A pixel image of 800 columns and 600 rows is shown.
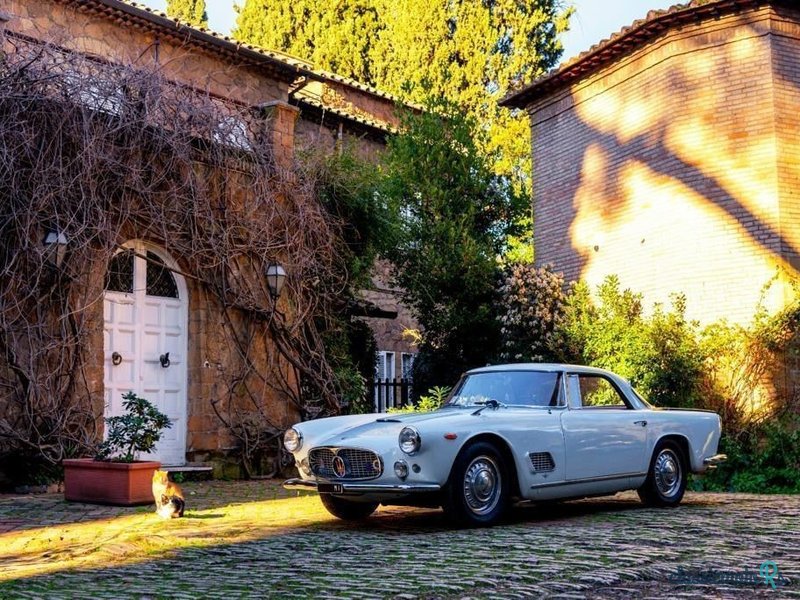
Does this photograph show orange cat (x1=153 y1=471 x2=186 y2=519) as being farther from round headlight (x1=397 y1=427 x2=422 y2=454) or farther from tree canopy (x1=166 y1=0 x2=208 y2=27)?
tree canopy (x1=166 y1=0 x2=208 y2=27)

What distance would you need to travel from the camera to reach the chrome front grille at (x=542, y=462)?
27.0 ft

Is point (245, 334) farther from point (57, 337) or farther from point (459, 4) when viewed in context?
point (459, 4)

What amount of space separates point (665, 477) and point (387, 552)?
401cm

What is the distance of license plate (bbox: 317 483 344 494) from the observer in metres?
7.80

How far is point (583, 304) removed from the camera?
58.3 feet

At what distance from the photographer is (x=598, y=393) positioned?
9.25 metres

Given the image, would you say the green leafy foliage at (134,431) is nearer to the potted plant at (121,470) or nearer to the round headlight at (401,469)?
the potted plant at (121,470)

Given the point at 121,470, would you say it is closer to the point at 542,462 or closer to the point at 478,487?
the point at 478,487

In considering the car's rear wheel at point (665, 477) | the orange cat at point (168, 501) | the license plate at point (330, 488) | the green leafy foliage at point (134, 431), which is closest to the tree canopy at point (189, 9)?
the green leafy foliage at point (134, 431)

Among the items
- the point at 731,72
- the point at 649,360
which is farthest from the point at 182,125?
the point at 731,72

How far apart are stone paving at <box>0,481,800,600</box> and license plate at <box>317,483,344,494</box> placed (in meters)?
0.33

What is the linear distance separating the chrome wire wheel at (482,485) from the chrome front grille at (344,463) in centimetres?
75

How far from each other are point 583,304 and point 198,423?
787cm

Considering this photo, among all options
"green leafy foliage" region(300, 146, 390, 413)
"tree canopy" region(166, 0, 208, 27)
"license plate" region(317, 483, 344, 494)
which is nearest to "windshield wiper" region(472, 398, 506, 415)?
"license plate" region(317, 483, 344, 494)
